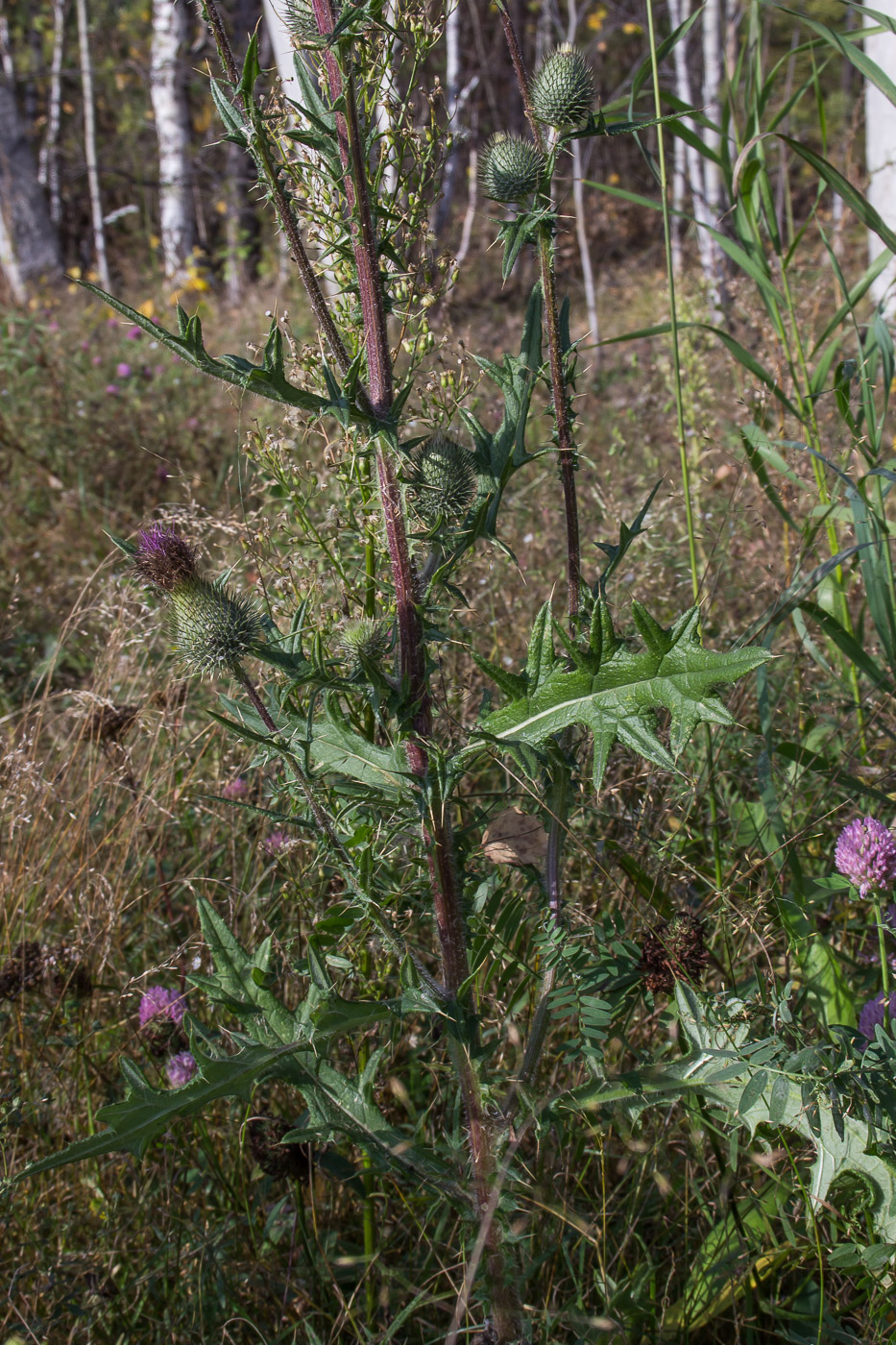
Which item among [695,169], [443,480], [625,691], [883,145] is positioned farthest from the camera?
[695,169]

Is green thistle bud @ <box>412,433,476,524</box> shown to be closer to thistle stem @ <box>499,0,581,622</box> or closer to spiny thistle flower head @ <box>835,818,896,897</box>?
thistle stem @ <box>499,0,581,622</box>

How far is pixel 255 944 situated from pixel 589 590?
1.09 metres

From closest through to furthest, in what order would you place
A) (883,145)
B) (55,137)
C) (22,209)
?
(883,145)
(22,209)
(55,137)

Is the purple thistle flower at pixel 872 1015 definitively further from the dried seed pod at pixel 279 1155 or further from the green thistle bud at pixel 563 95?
the green thistle bud at pixel 563 95

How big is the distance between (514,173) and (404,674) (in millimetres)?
801

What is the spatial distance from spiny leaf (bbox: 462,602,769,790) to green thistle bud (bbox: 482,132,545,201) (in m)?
0.69

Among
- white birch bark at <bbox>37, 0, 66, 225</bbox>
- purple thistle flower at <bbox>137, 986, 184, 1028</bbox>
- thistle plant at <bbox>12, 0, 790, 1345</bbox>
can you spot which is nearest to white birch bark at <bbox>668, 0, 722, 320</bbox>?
thistle plant at <bbox>12, 0, 790, 1345</bbox>

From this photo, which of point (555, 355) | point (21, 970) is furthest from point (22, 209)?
point (555, 355)

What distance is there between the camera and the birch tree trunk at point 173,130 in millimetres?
9203

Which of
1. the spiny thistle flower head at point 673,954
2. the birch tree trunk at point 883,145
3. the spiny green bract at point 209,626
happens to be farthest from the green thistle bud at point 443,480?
the birch tree trunk at point 883,145

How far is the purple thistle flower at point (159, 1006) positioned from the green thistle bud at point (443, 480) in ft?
3.46

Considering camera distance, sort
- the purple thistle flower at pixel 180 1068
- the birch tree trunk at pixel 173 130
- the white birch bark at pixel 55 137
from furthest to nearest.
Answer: the white birch bark at pixel 55 137 → the birch tree trunk at pixel 173 130 → the purple thistle flower at pixel 180 1068

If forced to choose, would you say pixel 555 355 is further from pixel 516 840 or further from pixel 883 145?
pixel 883 145

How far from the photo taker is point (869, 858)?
1.47m
